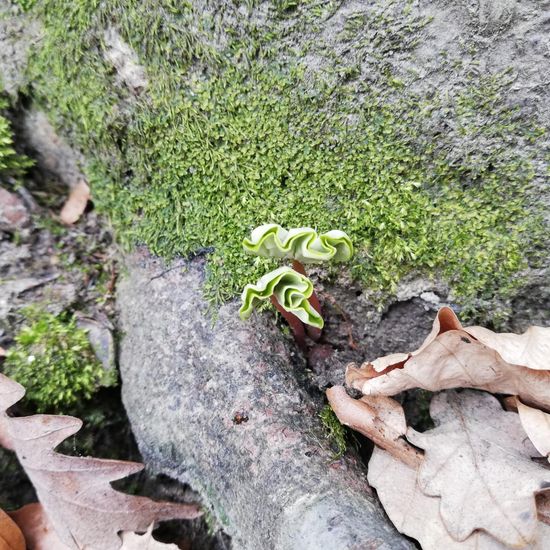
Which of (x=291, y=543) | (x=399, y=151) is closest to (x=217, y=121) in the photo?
(x=399, y=151)

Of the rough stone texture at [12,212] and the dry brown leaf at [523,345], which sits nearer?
the dry brown leaf at [523,345]

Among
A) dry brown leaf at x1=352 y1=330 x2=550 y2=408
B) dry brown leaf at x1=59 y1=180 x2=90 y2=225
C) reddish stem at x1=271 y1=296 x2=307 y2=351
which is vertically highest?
dry brown leaf at x1=59 y1=180 x2=90 y2=225

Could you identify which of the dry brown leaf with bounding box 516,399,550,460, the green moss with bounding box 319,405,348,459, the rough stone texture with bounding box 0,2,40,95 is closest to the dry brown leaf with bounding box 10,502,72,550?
the green moss with bounding box 319,405,348,459

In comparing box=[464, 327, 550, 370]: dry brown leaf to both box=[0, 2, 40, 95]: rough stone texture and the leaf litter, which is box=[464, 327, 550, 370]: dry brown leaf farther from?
box=[0, 2, 40, 95]: rough stone texture

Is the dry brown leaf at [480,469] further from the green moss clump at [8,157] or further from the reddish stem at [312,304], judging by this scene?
the green moss clump at [8,157]

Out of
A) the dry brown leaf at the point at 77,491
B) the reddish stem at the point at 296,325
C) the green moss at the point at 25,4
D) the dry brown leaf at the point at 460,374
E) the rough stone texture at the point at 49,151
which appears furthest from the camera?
the rough stone texture at the point at 49,151

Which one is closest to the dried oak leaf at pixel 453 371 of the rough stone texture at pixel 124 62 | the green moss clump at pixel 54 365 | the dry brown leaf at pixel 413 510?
the dry brown leaf at pixel 413 510
